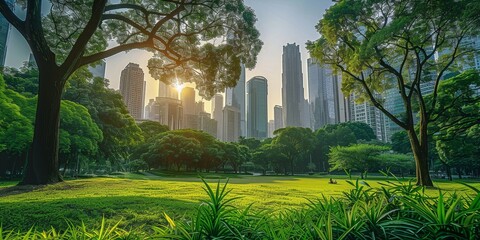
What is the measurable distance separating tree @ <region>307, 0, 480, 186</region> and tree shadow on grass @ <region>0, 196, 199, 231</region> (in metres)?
10.8

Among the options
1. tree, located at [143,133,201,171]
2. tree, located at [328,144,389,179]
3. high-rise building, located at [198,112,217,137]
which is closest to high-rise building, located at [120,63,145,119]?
high-rise building, located at [198,112,217,137]

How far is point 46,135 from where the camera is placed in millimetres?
7883

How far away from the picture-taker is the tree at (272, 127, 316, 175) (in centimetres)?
4438

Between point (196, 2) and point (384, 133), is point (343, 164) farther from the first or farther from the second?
point (384, 133)

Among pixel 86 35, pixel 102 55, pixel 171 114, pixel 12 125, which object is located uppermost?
pixel 171 114

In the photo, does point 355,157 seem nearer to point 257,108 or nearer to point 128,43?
point 128,43

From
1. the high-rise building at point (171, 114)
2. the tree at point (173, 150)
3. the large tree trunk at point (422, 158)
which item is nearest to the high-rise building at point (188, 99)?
the high-rise building at point (171, 114)

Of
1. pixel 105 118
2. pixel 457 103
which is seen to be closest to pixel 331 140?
pixel 457 103

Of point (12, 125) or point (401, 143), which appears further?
point (401, 143)

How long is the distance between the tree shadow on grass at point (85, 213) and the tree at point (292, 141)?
4014cm

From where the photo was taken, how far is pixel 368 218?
167 cm

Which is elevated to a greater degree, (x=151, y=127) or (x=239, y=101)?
(x=239, y=101)

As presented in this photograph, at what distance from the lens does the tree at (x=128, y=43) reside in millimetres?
7930

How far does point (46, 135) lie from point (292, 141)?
4068 cm
